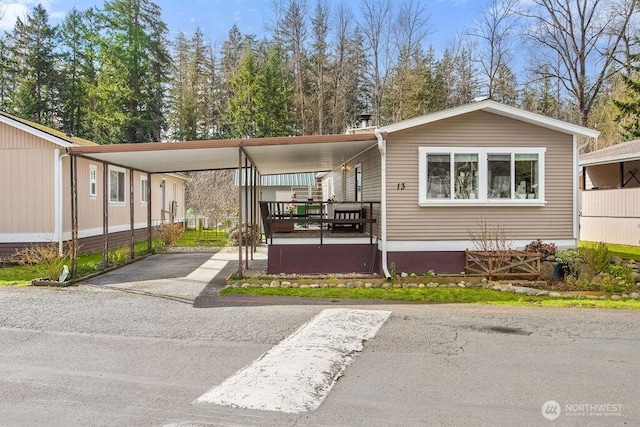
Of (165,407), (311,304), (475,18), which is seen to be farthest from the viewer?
(475,18)

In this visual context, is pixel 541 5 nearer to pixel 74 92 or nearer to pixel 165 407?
pixel 165 407

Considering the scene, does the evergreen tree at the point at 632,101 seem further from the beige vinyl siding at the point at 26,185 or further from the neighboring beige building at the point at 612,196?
the beige vinyl siding at the point at 26,185

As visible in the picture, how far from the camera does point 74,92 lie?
34.8m

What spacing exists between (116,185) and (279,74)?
18.6m

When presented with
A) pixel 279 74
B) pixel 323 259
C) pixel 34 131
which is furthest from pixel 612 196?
pixel 279 74

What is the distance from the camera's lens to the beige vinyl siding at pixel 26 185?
1225 cm

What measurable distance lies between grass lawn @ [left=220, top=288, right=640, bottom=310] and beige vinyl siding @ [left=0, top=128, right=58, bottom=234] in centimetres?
655

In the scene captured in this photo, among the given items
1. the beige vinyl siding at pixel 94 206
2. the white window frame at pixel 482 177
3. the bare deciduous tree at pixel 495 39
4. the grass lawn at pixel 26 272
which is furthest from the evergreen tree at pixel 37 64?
the white window frame at pixel 482 177

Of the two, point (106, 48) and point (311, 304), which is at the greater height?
point (106, 48)

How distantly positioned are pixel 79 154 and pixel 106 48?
2776 cm

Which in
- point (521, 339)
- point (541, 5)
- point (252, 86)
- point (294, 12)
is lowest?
point (521, 339)

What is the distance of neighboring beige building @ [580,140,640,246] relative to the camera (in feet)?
49.1

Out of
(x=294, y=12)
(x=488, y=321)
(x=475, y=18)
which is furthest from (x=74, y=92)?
(x=488, y=321)

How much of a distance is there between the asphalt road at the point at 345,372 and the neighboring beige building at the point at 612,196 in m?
9.37
